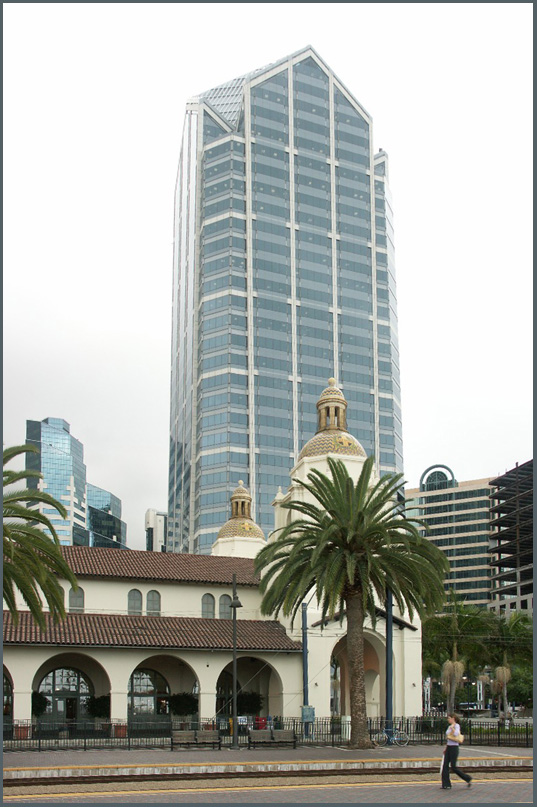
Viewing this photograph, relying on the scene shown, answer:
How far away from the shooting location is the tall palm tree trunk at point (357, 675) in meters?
35.4

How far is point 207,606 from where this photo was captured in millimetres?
51719

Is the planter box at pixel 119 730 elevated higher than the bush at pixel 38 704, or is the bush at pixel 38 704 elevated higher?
the bush at pixel 38 704

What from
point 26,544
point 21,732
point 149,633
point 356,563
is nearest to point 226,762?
point 26,544

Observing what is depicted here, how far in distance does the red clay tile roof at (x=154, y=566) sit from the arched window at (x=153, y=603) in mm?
1021

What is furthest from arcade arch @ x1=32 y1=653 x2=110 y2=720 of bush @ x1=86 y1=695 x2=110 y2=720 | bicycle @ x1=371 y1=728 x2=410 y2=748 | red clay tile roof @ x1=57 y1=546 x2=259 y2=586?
bicycle @ x1=371 y1=728 x2=410 y2=748

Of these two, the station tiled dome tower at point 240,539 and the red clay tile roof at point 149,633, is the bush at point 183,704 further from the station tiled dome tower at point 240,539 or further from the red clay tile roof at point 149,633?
the station tiled dome tower at point 240,539

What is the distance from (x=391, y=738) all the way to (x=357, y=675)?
207 inches

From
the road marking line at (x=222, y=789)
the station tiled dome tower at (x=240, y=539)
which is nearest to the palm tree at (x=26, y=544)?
the road marking line at (x=222, y=789)

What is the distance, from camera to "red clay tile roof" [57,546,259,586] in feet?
162

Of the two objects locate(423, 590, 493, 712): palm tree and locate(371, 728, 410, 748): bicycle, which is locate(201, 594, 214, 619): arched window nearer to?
locate(371, 728, 410, 748): bicycle

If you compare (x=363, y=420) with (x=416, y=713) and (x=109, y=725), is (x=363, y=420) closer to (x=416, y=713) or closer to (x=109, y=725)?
(x=416, y=713)

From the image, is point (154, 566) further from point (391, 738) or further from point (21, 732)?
point (391, 738)

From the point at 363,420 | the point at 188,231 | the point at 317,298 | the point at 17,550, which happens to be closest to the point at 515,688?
the point at 363,420

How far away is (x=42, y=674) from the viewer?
4703 centimetres
